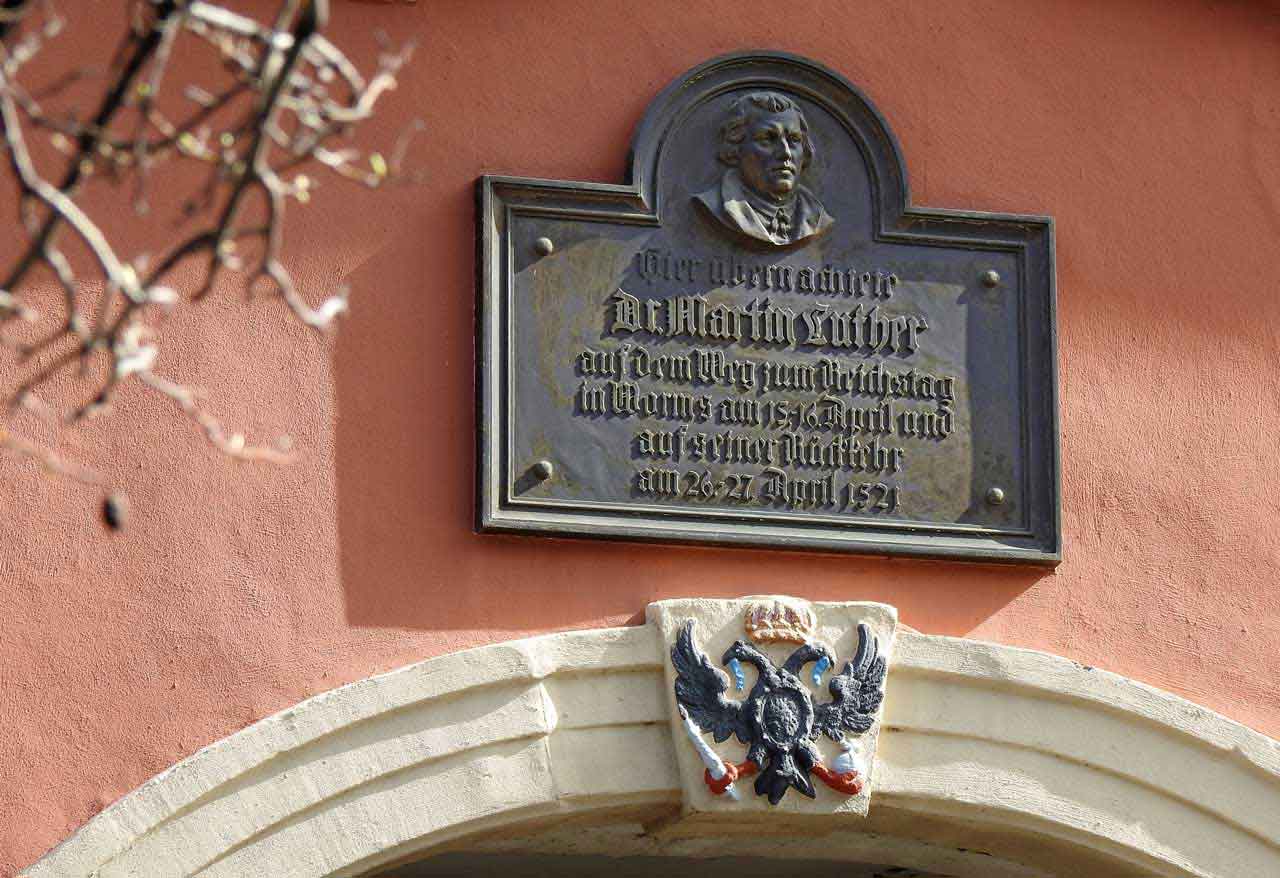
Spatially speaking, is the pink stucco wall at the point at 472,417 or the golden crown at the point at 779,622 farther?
the golden crown at the point at 779,622

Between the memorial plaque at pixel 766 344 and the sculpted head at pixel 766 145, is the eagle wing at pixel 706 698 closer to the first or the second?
the memorial plaque at pixel 766 344

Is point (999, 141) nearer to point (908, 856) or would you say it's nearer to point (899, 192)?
point (899, 192)

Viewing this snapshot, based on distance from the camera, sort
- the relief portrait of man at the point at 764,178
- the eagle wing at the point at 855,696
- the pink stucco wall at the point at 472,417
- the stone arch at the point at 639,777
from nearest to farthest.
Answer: the stone arch at the point at 639,777 → the pink stucco wall at the point at 472,417 → the eagle wing at the point at 855,696 → the relief portrait of man at the point at 764,178

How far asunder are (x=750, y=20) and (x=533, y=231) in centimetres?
90

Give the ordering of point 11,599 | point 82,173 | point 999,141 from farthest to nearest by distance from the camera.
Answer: point 999,141
point 11,599
point 82,173

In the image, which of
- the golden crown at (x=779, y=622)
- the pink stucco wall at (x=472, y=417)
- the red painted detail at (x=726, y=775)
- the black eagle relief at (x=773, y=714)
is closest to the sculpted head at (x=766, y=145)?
the pink stucco wall at (x=472, y=417)

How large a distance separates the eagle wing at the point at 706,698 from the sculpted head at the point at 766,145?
127 cm

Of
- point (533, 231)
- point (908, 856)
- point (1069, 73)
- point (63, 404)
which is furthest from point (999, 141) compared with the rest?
point (63, 404)

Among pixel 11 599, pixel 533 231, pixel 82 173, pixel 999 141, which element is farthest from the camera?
pixel 999 141

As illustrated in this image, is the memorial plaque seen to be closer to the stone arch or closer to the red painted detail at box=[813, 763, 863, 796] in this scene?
the stone arch

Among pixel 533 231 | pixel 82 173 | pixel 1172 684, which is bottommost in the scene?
pixel 82 173

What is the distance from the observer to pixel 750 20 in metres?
7.70

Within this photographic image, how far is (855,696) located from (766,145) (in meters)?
1.46

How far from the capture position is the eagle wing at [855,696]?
7.11 meters
